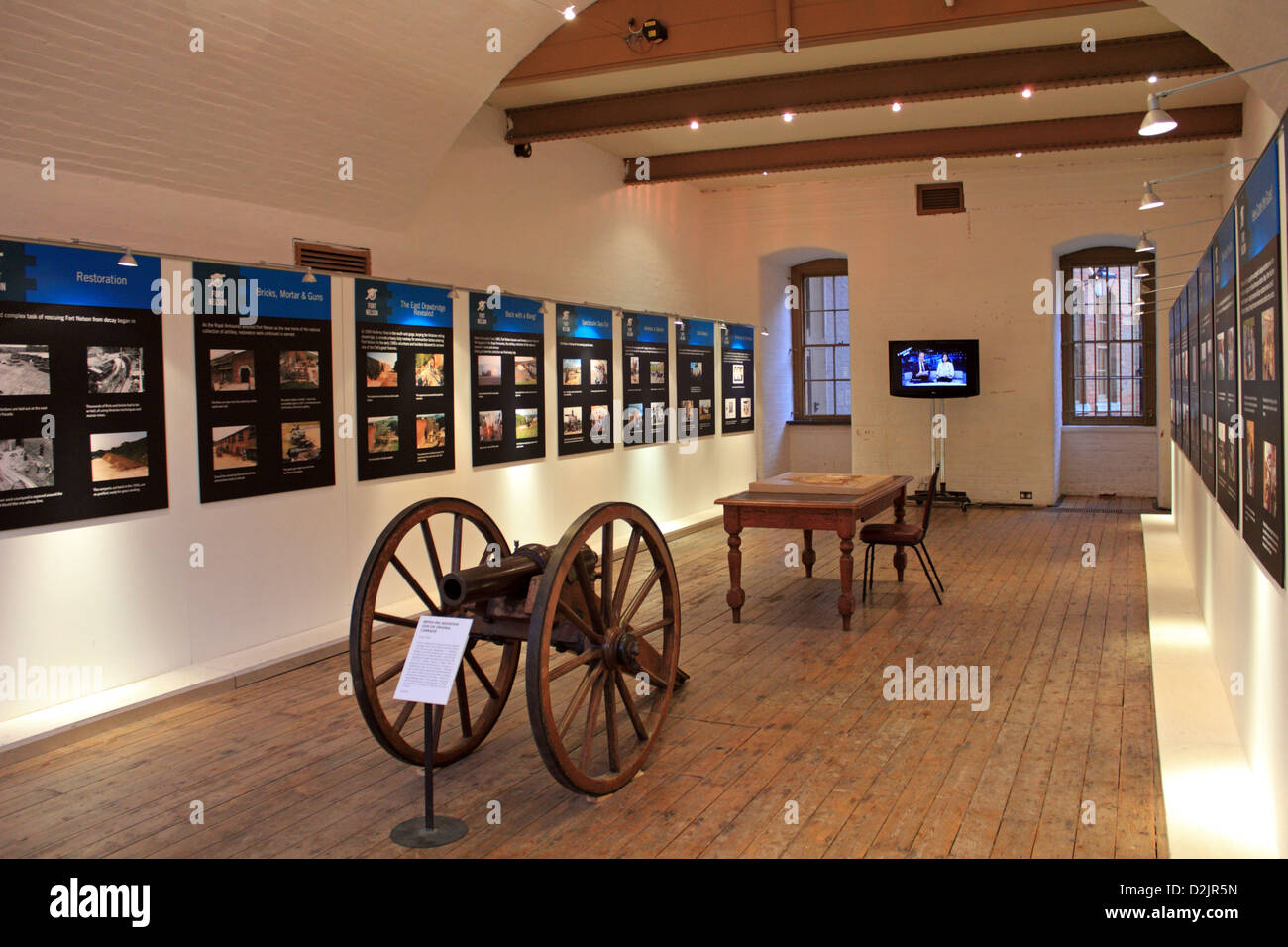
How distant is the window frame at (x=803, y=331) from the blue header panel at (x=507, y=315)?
705cm

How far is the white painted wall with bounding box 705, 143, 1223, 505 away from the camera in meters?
12.8

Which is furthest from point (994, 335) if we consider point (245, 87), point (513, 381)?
point (245, 87)

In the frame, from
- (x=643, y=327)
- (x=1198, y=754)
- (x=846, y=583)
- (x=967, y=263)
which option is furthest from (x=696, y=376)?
(x=1198, y=754)

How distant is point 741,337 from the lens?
13.7 metres

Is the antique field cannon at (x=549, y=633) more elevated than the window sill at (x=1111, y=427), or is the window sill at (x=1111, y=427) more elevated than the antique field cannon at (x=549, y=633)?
the window sill at (x=1111, y=427)

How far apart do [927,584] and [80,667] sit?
608cm

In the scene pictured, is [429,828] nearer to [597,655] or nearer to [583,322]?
[597,655]

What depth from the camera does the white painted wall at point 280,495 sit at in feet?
17.4

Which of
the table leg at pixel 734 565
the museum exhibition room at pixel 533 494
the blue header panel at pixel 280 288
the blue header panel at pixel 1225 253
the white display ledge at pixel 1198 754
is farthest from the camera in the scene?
the table leg at pixel 734 565

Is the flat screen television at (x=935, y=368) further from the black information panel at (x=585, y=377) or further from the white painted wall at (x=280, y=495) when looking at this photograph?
the black information panel at (x=585, y=377)

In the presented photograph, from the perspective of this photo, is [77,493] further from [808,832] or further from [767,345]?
[767,345]

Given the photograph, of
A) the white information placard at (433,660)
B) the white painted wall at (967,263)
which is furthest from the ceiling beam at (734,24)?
the white painted wall at (967,263)

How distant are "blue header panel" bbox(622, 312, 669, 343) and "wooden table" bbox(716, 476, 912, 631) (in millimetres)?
3770

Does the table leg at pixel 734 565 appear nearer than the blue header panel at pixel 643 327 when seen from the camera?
Yes
